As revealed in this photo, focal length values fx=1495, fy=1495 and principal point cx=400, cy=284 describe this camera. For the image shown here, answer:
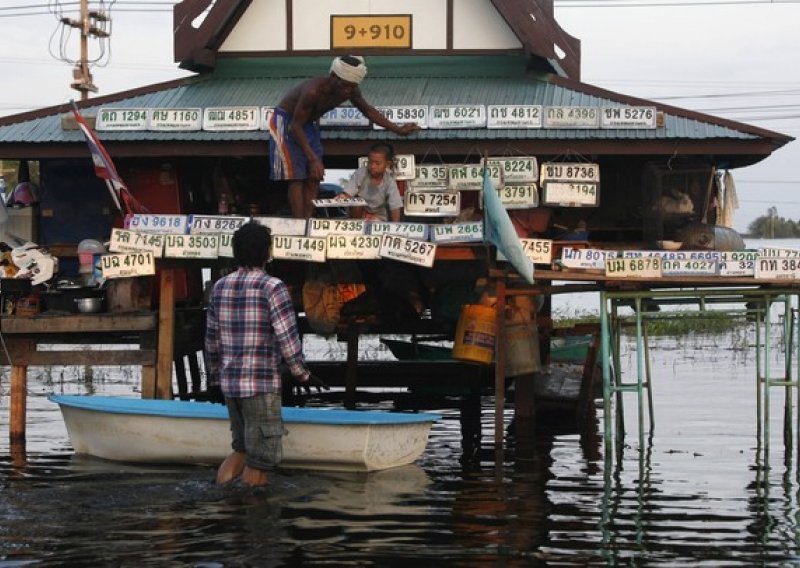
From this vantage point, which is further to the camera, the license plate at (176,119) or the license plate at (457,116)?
the license plate at (176,119)

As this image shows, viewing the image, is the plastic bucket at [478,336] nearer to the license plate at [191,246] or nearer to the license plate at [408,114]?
the license plate at [408,114]

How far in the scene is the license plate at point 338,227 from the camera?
14.8 m

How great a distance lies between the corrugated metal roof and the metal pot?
68.9 inches

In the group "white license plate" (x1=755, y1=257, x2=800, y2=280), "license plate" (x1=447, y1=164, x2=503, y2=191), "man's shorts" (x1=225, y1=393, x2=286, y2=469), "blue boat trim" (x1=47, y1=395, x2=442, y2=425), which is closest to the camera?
"man's shorts" (x1=225, y1=393, x2=286, y2=469)

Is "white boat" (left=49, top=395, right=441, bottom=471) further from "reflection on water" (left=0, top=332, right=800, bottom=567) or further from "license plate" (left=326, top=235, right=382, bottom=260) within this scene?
"license plate" (left=326, top=235, right=382, bottom=260)

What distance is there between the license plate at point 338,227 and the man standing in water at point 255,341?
135 inches

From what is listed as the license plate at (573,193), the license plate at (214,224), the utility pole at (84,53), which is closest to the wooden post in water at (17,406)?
the license plate at (214,224)

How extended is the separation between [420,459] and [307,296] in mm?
2343

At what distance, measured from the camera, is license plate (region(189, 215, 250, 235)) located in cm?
1505

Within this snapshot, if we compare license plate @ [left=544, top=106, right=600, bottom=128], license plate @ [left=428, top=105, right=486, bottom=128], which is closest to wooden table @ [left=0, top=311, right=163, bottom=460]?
license plate @ [left=428, top=105, right=486, bottom=128]

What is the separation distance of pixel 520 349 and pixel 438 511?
4538 millimetres

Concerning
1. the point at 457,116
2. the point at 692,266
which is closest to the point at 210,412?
the point at 457,116

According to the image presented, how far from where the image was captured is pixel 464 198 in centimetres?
1698

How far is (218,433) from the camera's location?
13.6m
